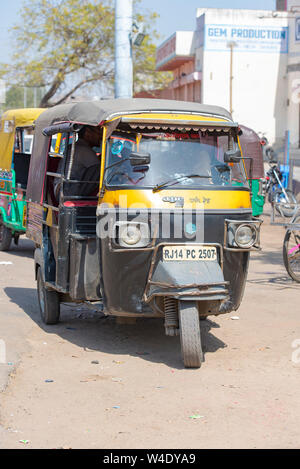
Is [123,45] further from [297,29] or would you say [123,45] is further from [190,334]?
[297,29]

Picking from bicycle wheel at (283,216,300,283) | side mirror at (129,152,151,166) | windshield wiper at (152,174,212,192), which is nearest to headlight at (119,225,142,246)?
windshield wiper at (152,174,212,192)

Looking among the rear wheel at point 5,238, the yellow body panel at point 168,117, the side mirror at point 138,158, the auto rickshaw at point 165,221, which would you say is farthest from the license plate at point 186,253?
the rear wheel at point 5,238

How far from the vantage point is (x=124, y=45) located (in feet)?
57.0

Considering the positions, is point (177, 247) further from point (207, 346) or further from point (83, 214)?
point (83, 214)

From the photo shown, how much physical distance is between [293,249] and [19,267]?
4675 millimetres

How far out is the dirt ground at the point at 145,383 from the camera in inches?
189

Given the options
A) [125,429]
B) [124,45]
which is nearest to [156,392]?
[125,429]

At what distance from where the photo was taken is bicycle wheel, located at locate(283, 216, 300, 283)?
10.1 m

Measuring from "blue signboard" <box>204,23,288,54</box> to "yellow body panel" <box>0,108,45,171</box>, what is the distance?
999 inches

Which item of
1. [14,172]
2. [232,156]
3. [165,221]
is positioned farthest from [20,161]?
[165,221]

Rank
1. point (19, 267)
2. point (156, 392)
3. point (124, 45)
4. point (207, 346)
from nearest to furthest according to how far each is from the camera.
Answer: point (156, 392)
point (207, 346)
point (19, 267)
point (124, 45)

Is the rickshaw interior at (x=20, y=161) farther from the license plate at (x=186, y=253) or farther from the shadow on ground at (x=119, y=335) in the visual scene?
the license plate at (x=186, y=253)

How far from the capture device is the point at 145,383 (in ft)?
19.7

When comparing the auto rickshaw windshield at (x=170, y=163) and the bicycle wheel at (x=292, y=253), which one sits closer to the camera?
the auto rickshaw windshield at (x=170, y=163)
